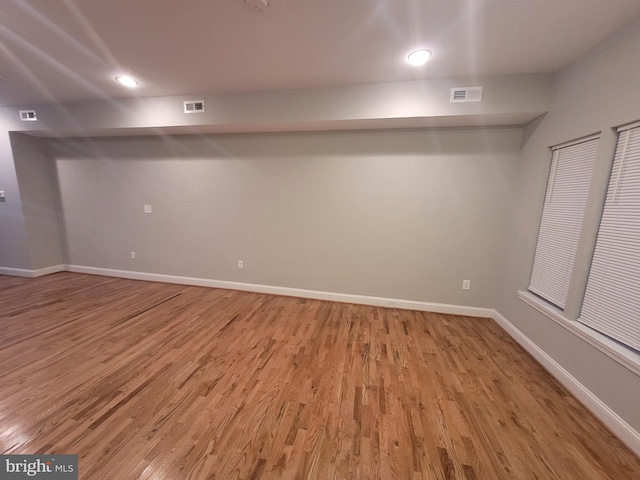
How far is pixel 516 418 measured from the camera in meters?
1.56

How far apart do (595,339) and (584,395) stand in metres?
0.45

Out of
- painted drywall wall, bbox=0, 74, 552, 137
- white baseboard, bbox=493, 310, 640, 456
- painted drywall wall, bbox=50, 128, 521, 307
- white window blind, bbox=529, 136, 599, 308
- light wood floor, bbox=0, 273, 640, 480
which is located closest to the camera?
light wood floor, bbox=0, 273, 640, 480

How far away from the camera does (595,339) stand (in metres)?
1.63

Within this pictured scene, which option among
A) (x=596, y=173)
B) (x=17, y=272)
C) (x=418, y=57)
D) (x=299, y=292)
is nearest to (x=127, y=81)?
(x=418, y=57)

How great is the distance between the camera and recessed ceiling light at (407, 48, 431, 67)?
6.30 ft

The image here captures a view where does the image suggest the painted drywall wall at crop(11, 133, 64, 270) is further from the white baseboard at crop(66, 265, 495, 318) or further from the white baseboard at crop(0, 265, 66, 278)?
the white baseboard at crop(66, 265, 495, 318)

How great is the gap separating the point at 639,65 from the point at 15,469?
4354mm

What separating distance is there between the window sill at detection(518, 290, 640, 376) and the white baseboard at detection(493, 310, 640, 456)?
35 centimetres

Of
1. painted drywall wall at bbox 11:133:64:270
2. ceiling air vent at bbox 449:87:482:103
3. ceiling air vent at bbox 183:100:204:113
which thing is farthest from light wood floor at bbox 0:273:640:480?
ceiling air vent at bbox 183:100:204:113

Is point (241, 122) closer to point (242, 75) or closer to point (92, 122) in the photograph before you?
point (242, 75)

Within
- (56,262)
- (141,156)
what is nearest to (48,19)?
(141,156)

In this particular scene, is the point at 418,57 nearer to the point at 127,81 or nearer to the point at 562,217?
the point at 562,217

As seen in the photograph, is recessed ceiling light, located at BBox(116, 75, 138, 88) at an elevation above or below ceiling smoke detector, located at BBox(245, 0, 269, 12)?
above

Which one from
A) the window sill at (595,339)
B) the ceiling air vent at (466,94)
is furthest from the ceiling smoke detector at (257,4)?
the window sill at (595,339)
